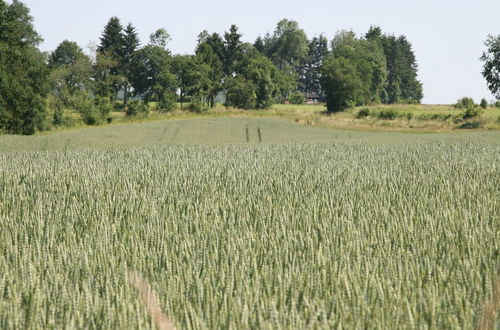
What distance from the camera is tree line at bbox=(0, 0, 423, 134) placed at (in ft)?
122

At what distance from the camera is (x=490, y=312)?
1911 mm

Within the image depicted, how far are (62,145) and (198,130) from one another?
392 inches

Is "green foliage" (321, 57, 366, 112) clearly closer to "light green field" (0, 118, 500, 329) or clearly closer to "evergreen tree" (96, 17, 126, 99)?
"evergreen tree" (96, 17, 126, 99)

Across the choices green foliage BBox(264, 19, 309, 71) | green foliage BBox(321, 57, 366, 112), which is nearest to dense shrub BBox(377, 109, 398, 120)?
green foliage BBox(321, 57, 366, 112)

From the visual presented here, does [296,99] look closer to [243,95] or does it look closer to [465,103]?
[243,95]

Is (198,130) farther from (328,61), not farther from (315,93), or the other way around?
(315,93)

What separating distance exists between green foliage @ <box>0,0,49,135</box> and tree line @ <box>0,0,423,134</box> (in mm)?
60

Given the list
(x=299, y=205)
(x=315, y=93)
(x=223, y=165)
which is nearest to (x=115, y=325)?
(x=299, y=205)

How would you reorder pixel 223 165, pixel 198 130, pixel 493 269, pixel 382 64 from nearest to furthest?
pixel 493 269
pixel 223 165
pixel 198 130
pixel 382 64

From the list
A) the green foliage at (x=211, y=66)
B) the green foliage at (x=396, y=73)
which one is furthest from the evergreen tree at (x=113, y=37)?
the green foliage at (x=396, y=73)

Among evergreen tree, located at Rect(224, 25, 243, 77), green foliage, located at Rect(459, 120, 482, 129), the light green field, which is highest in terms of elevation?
evergreen tree, located at Rect(224, 25, 243, 77)

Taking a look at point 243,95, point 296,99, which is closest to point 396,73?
point 296,99

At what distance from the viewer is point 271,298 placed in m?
1.86

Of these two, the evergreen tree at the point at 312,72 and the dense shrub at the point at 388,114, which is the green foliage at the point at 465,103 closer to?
the dense shrub at the point at 388,114
